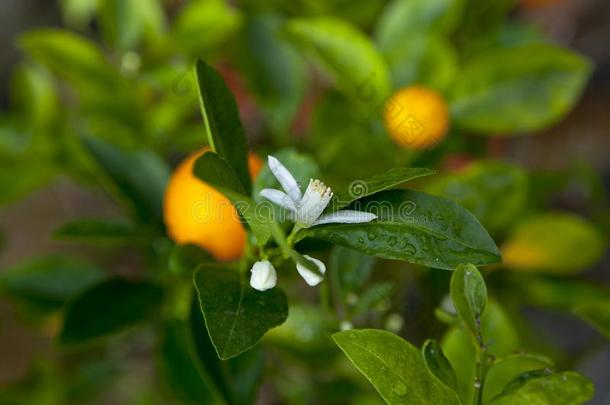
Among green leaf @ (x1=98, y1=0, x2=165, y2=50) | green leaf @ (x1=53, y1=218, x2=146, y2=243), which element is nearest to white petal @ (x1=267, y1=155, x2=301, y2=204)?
green leaf @ (x1=53, y1=218, x2=146, y2=243)

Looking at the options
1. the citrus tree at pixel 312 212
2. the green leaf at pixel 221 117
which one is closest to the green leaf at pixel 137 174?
the citrus tree at pixel 312 212

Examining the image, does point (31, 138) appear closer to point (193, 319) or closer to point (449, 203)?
point (193, 319)

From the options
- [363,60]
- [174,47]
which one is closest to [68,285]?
[174,47]

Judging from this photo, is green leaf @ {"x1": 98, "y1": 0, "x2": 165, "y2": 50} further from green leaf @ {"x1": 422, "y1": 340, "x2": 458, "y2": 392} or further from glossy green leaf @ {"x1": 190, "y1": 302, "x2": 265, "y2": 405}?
green leaf @ {"x1": 422, "y1": 340, "x2": 458, "y2": 392}

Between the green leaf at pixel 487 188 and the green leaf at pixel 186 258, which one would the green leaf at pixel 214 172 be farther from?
the green leaf at pixel 487 188

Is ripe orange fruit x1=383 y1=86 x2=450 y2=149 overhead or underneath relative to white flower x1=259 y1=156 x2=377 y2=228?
underneath

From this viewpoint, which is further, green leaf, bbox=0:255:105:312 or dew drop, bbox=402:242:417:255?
green leaf, bbox=0:255:105:312

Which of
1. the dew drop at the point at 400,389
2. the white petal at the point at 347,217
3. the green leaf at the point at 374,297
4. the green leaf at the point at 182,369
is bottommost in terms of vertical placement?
the green leaf at the point at 182,369
